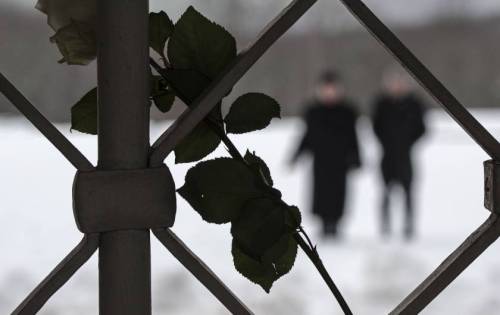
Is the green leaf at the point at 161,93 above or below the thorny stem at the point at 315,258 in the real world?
above

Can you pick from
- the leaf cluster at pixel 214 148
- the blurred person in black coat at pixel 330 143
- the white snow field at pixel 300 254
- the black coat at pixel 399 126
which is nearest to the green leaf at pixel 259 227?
the leaf cluster at pixel 214 148

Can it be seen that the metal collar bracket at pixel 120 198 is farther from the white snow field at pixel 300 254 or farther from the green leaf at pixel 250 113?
the white snow field at pixel 300 254

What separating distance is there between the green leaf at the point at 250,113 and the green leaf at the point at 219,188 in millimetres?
21

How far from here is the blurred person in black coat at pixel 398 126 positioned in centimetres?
590

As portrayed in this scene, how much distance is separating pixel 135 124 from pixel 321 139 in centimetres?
550

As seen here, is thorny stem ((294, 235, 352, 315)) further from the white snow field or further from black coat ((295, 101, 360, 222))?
black coat ((295, 101, 360, 222))

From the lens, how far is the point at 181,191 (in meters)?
0.36

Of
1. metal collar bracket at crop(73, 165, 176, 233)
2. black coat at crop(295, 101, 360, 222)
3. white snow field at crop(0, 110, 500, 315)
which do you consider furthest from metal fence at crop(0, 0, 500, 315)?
black coat at crop(295, 101, 360, 222)

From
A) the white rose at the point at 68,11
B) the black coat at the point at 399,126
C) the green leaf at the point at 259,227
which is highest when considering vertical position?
the black coat at the point at 399,126

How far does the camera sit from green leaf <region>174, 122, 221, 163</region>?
0.39m

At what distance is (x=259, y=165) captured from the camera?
1.24 ft

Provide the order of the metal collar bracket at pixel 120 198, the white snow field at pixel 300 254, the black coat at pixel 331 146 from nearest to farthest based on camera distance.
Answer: the metal collar bracket at pixel 120 198
the white snow field at pixel 300 254
the black coat at pixel 331 146

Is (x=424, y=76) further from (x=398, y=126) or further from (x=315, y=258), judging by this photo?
(x=398, y=126)

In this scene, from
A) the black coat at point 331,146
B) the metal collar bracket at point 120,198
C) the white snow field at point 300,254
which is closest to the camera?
the metal collar bracket at point 120,198
